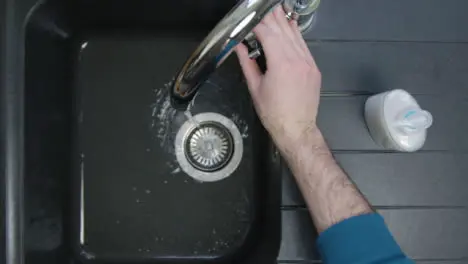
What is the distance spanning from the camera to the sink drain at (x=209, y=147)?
0.83m

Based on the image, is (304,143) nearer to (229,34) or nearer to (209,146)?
(229,34)

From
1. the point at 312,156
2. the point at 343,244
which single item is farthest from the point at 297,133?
the point at 343,244

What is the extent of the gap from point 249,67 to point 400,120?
0.63 feet

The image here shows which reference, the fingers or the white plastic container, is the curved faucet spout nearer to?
the fingers

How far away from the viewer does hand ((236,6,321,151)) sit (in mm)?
571

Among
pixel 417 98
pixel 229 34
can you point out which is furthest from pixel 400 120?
pixel 229 34

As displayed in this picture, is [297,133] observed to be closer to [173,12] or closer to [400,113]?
[400,113]

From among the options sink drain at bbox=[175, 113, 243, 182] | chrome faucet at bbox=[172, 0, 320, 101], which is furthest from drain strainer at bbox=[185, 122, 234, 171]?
chrome faucet at bbox=[172, 0, 320, 101]

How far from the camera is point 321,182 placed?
1.97 feet

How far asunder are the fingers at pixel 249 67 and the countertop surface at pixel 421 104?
12 cm

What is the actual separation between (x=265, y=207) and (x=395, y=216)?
213 millimetres

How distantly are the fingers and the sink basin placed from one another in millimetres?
216

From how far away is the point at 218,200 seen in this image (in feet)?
2.71

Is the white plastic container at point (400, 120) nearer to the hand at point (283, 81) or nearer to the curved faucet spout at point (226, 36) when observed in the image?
the hand at point (283, 81)
